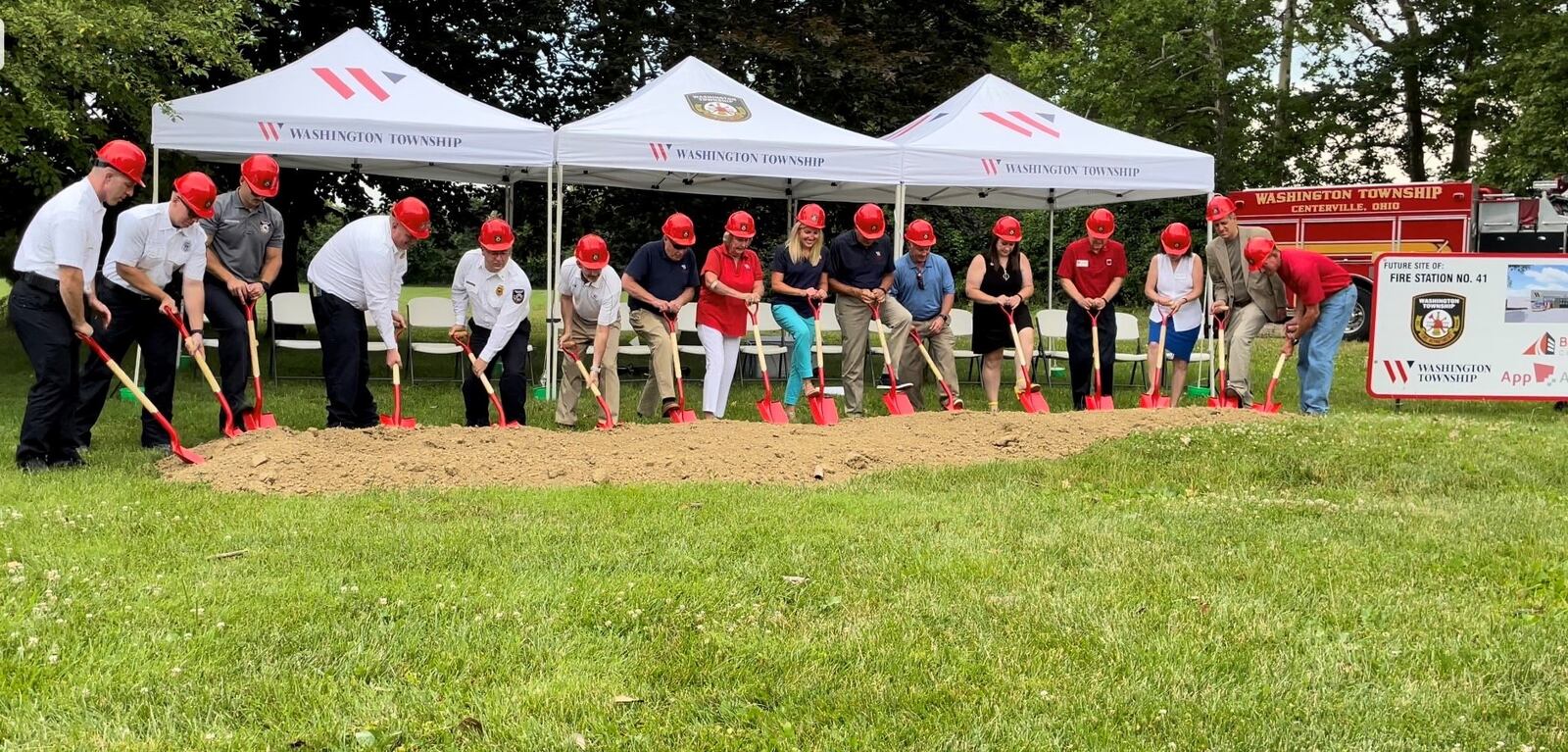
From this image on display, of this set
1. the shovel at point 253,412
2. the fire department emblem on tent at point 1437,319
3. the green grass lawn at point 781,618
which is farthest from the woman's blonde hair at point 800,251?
the fire department emblem on tent at point 1437,319

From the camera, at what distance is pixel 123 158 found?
6438 mm

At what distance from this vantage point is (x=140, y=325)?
752 centimetres

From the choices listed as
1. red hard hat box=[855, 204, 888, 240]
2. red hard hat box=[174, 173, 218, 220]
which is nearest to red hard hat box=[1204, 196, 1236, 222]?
red hard hat box=[855, 204, 888, 240]

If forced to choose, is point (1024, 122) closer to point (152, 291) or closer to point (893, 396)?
point (893, 396)

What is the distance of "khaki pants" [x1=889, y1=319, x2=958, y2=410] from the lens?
10047 millimetres

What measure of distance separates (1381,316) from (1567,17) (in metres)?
16.3

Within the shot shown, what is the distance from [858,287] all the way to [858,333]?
371mm

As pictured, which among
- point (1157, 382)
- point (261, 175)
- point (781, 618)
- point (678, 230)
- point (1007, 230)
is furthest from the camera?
point (1157, 382)

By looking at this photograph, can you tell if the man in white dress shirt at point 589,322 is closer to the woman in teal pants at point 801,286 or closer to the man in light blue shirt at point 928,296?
the woman in teal pants at point 801,286

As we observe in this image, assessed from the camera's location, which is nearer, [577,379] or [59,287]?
[59,287]

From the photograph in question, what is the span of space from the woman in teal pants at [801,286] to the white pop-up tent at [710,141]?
1176mm

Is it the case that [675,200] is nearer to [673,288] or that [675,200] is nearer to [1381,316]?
[673,288]

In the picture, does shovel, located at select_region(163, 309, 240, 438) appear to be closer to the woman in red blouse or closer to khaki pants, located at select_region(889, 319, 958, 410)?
the woman in red blouse

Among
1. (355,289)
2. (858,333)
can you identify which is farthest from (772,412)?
(355,289)
